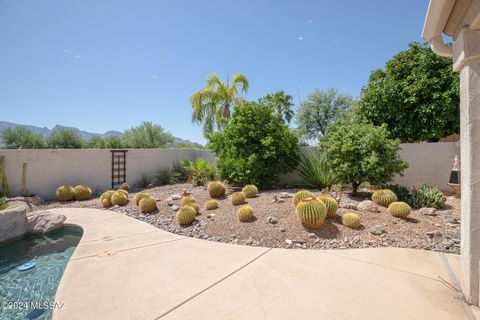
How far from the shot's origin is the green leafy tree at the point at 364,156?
544 centimetres

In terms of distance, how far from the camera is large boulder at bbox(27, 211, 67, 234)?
15.9ft

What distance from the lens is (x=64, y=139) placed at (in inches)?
576

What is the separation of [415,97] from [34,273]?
12620 millimetres

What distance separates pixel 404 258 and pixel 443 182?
23.1 ft

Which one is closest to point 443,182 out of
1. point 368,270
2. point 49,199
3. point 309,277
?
point 368,270

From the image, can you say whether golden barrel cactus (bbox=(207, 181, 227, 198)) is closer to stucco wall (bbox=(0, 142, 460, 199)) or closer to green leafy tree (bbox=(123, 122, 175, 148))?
stucco wall (bbox=(0, 142, 460, 199))

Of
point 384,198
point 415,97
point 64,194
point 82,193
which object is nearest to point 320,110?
point 415,97

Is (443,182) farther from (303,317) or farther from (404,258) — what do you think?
(303,317)

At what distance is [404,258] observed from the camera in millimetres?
3033

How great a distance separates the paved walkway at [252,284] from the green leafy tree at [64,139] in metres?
14.4

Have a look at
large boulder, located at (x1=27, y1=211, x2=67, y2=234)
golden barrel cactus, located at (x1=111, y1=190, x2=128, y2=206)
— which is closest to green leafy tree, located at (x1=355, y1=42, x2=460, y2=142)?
golden barrel cactus, located at (x1=111, y1=190, x2=128, y2=206)

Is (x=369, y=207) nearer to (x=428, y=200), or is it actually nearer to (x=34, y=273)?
(x=428, y=200)

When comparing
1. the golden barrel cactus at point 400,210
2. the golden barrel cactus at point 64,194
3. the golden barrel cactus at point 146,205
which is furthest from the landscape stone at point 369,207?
the golden barrel cactus at point 64,194

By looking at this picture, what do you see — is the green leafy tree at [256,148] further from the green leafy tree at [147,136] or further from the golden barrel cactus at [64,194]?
the green leafy tree at [147,136]
